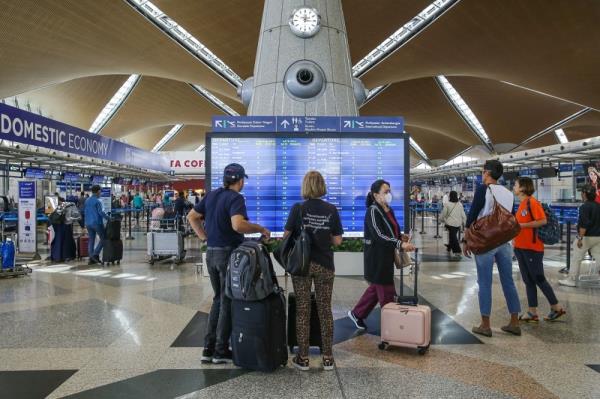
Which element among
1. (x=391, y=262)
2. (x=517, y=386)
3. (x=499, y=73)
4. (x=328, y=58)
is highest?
(x=499, y=73)

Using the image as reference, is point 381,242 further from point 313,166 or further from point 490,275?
point 313,166

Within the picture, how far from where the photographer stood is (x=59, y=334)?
16.0ft

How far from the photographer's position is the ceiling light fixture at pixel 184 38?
22141 millimetres

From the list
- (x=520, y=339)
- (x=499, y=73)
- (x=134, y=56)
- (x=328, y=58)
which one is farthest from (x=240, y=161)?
(x=499, y=73)

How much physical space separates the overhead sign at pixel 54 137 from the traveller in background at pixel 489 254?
10171mm

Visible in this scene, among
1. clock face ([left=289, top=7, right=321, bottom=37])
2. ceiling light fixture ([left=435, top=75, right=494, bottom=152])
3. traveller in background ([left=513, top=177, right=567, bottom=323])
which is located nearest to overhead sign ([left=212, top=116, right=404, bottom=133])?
clock face ([left=289, top=7, right=321, bottom=37])

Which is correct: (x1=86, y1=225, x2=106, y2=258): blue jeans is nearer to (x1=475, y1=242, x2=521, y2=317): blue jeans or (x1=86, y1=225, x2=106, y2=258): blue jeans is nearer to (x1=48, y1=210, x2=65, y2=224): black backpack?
(x1=48, y1=210, x2=65, y2=224): black backpack

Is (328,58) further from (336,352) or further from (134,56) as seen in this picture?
(134,56)

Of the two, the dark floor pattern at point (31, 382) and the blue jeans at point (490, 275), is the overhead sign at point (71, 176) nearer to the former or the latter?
the dark floor pattern at point (31, 382)

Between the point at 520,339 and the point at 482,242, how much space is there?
3.62 ft

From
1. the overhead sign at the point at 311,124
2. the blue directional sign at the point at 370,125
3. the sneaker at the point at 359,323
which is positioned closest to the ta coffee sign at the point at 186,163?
the overhead sign at the point at 311,124

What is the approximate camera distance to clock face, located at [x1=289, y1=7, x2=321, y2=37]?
362 inches

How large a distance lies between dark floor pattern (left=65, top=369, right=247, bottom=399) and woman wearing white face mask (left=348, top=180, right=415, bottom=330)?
5.23 feet

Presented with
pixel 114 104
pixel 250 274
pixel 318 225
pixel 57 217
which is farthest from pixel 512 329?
pixel 114 104
